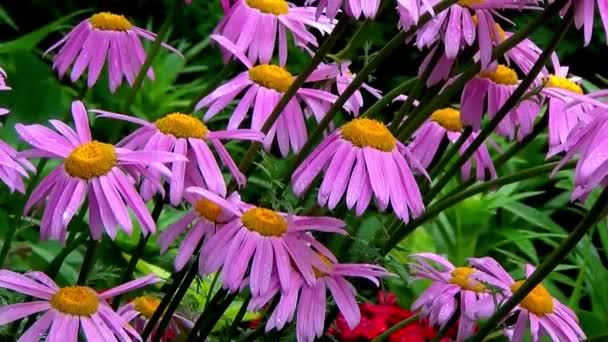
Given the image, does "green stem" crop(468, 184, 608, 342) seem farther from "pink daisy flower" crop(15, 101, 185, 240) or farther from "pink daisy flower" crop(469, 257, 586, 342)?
"pink daisy flower" crop(15, 101, 185, 240)

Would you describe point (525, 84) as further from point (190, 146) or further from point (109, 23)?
point (109, 23)

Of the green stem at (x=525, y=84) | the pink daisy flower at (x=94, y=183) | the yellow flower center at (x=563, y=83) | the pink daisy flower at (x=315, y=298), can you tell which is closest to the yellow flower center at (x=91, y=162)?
the pink daisy flower at (x=94, y=183)

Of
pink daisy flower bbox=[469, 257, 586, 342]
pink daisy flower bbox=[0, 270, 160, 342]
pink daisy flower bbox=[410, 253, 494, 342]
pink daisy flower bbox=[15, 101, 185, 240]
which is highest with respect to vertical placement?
pink daisy flower bbox=[15, 101, 185, 240]

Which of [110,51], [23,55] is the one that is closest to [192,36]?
[23,55]

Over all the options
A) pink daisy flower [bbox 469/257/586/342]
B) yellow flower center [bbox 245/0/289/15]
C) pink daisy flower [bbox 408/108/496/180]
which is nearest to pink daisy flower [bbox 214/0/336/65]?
yellow flower center [bbox 245/0/289/15]

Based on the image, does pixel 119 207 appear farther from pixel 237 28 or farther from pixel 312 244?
pixel 237 28
